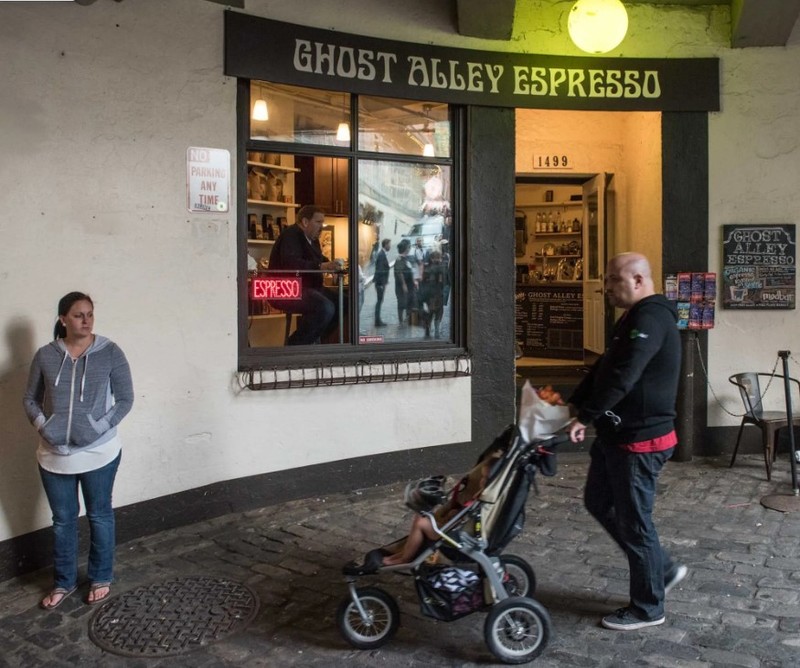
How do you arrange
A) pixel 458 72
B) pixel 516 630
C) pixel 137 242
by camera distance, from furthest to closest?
pixel 458 72
pixel 137 242
pixel 516 630

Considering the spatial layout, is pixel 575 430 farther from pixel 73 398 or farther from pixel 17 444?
pixel 17 444

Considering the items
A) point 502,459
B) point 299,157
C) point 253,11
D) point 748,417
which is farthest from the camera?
point 748,417

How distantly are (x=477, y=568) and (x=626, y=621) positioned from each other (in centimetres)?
90

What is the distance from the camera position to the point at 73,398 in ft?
14.6

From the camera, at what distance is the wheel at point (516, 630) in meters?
3.75

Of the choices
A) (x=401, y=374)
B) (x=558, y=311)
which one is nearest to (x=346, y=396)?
(x=401, y=374)

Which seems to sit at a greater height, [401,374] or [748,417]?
[401,374]

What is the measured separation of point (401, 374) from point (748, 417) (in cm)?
316

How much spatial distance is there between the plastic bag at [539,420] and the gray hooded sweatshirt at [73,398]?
236cm

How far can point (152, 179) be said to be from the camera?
5.55 metres

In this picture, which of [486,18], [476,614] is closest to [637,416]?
[476,614]

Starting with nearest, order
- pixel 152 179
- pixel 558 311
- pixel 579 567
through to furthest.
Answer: pixel 579 567, pixel 152 179, pixel 558 311

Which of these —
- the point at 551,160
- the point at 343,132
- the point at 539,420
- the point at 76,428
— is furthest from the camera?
the point at 551,160

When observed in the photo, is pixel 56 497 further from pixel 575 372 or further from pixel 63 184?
pixel 575 372
